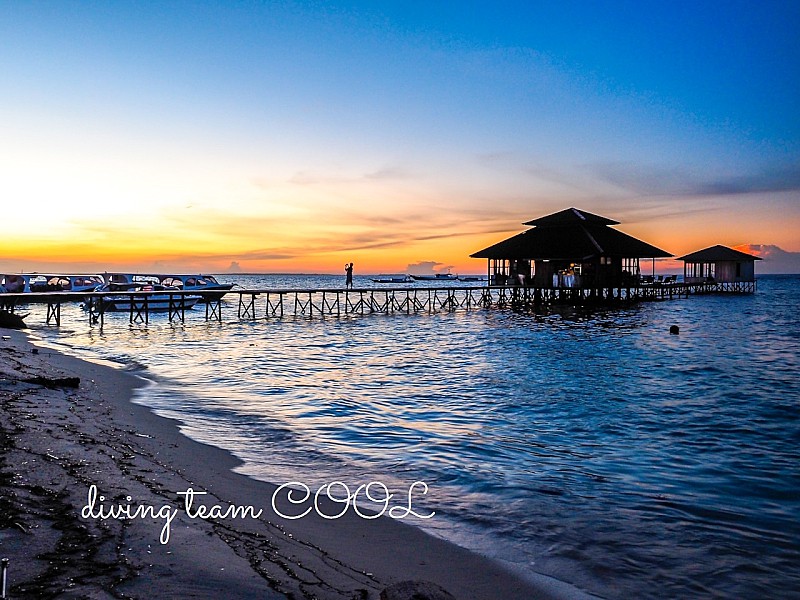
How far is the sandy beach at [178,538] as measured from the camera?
325 cm

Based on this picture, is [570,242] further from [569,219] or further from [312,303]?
[312,303]

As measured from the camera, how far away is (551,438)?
8711 mm

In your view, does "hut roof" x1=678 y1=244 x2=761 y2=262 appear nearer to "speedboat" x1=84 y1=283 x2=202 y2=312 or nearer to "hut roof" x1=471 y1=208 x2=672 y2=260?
"hut roof" x1=471 y1=208 x2=672 y2=260

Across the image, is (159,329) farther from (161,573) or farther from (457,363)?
(161,573)

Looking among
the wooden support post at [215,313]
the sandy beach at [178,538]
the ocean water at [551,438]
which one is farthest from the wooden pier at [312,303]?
the sandy beach at [178,538]

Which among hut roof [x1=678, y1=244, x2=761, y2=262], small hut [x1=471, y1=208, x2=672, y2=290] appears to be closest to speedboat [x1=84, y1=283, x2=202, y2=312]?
small hut [x1=471, y1=208, x2=672, y2=290]

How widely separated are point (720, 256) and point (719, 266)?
308 cm

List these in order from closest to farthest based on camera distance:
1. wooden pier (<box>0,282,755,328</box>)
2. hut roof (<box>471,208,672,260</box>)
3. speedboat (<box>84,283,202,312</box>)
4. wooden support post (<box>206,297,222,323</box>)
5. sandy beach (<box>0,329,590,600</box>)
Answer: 1. sandy beach (<box>0,329,590,600</box>)
2. wooden pier (<box>0,282,755,328</box>)
3. speedboat (<box>84,283,202,312</box>)
4. wooden support post (<box>206,297,222,323</box>)
5. hut roof (<box>471,208,672,260</box>)

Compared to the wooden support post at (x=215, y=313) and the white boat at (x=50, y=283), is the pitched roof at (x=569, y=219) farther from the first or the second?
the white boat at (x=50, y=283)

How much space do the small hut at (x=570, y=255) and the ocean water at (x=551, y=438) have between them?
69.6ft

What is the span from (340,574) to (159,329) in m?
25.0

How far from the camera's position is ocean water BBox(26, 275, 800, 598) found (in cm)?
480

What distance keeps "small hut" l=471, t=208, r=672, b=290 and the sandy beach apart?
38120mm

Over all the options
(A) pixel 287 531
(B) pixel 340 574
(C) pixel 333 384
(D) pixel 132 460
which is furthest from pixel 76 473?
(C) pixel 333 384
